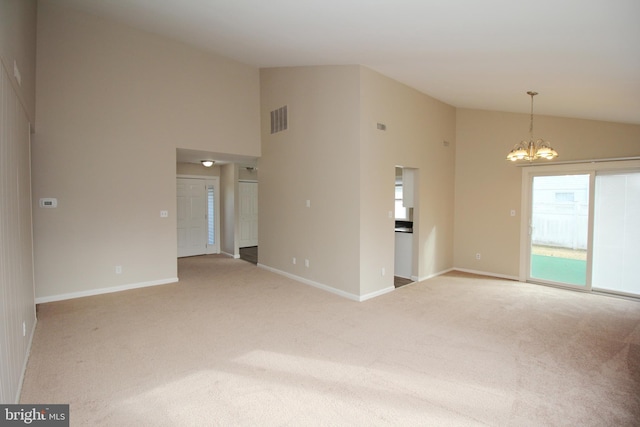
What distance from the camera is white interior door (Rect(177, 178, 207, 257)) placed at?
8062mm

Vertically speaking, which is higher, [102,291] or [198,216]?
[198,216]

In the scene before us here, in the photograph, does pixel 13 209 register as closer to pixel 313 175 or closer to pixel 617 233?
pixel 313 175

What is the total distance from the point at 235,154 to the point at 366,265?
11.1ft

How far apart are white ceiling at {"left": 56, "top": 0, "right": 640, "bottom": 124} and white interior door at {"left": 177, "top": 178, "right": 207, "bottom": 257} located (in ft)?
12.4

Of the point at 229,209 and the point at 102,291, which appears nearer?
the point at 102,291

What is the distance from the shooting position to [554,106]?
4871 millimetres

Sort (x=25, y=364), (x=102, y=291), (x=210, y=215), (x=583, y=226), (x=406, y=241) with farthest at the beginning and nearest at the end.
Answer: (x=210, y=215) < (x=406, y=241) < (x=583, y=226) < (x=102, y=291) < (x=25, y=364)

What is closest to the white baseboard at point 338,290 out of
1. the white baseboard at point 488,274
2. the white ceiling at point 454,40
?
the white baseboard at point 488,274

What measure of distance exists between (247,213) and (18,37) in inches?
274

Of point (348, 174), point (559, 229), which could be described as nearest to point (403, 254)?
point (348, 174)

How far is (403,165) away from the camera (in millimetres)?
5359

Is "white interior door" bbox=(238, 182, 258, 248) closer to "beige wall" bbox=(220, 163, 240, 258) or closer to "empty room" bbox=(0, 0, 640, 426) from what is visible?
"beige wall" bbox=(220, 163, 240, 258)

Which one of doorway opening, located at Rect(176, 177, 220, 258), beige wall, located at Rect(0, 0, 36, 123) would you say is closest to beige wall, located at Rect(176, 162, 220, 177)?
doorway opening, located at Rect(176, 177, 220, 258)

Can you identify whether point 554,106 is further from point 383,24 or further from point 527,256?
point 383,24
